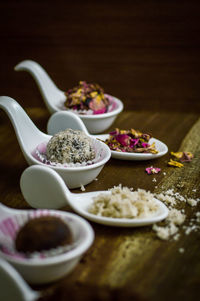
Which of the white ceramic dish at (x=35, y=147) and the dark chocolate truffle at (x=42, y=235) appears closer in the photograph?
the dark chocolate truffle at (x=42, y=235)

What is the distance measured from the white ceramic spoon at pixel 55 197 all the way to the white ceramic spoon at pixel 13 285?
1.03 ft

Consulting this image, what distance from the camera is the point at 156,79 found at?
311cm

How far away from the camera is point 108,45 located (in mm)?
3127

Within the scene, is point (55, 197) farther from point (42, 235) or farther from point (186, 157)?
point (186, 157)

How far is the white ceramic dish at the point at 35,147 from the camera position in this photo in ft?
4.30

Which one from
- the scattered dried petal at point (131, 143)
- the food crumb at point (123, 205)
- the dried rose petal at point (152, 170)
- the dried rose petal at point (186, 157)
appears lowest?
the dried rose petal at point (186, 157)

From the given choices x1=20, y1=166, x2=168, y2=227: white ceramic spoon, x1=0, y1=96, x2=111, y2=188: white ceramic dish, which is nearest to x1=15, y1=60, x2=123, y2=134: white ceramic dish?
x1=0, y1=96, x2=111, y2=188: white ceramic dish

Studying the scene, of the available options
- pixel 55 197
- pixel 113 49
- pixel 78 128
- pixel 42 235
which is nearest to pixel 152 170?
pixel 78 128

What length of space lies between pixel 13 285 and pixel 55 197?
0.37 metres

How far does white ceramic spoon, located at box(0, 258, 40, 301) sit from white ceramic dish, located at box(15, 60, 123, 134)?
3.50 ft

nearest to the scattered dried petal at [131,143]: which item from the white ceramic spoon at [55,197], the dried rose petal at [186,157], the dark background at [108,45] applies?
the dried rose petal at [186,157]

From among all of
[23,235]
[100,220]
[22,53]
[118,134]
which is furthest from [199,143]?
[22,53]

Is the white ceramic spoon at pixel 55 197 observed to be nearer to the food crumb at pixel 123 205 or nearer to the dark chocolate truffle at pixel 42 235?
the food crumb at pixel 123 205

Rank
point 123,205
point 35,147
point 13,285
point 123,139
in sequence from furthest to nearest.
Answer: point 123,139
point 35,147
point 123,205
point 13,285
